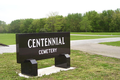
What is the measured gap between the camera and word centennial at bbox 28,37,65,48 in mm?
5148

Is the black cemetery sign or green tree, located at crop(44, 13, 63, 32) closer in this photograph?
the black cemetery sign

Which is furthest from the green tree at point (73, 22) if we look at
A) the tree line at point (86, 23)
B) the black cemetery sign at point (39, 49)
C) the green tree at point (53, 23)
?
the black cemetery sign at point (39, 49)

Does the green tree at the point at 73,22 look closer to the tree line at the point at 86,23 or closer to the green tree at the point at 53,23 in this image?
the tree line at the point at 86,23

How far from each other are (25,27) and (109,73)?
9356 centimetres

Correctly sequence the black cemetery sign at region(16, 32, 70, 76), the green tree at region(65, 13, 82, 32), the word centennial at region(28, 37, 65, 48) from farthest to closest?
1. the green tree at region(65, 13, 82, 32)
2. the word centennial at region(28, 37, 65, 48)
3. the black cemetery sign at region(16, 32, 70, 76)

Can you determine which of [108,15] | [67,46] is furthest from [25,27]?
[67,46]

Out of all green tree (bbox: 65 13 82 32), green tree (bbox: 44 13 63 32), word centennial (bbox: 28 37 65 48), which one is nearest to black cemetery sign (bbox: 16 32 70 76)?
word centennial (bbox: 28 37 65 48)

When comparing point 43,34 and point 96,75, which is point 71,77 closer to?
point 96,75

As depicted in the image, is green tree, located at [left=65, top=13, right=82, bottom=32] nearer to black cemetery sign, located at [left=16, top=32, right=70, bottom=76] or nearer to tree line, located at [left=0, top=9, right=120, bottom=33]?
tree line, located at [left=0, top=9, right=120, bottom=33]

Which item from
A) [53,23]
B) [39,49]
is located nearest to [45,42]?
[39,49]

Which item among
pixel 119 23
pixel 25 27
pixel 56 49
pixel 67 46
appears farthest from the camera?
pixel 25 27

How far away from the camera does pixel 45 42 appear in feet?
18.1

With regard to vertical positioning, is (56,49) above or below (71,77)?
above

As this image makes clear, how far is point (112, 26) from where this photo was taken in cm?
6812
